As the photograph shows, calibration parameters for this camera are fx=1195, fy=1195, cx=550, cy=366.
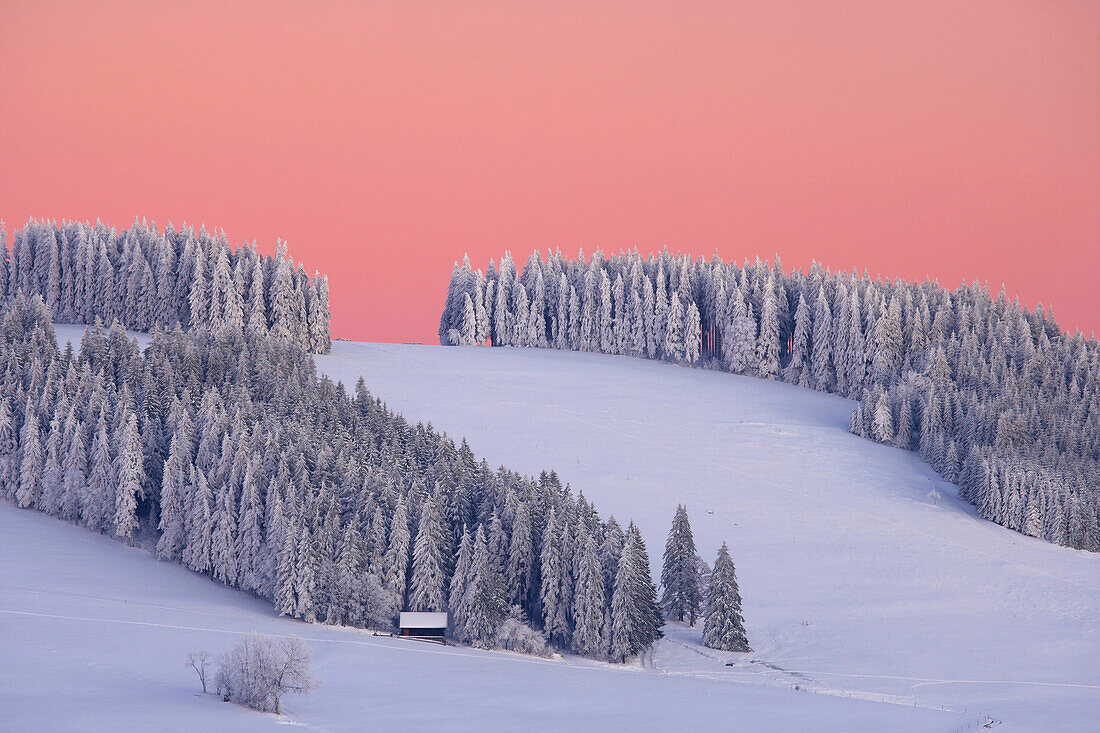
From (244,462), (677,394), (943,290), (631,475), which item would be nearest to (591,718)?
(244,462)

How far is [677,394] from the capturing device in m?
111

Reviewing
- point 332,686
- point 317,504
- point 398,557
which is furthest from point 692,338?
point 332,686

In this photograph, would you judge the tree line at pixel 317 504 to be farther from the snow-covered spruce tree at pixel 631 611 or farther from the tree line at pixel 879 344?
the tree line at pixel 879 344

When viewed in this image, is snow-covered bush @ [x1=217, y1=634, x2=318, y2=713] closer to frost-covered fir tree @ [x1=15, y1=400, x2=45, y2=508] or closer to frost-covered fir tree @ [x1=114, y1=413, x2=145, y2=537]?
frost-covered fir tree @ [x1=114, y1=413, x2=145, y2=537]

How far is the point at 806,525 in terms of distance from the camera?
76.4 meters

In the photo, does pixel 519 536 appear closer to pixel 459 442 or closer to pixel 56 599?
pixel 56 599

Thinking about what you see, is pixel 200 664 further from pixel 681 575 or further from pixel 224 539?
pixel 681 575

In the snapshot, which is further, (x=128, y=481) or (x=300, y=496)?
(x=128, y=481)

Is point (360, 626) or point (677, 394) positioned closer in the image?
point (360, 626)

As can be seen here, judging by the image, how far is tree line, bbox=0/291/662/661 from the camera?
56656 mm

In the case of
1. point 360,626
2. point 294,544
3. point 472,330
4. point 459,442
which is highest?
point 472,330

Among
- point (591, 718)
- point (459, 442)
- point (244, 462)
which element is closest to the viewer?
point (591, 718)

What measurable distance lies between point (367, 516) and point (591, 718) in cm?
2595

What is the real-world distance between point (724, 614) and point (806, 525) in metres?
20.5
